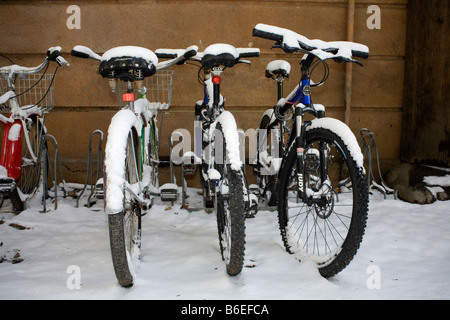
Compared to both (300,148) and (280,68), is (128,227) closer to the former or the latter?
(300,148)

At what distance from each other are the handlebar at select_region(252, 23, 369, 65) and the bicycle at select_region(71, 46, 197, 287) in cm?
48

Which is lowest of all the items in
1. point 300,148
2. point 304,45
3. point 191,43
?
point 300,148

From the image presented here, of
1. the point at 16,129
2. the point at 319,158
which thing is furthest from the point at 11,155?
the point at 319,158

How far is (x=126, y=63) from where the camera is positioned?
69.6 inches

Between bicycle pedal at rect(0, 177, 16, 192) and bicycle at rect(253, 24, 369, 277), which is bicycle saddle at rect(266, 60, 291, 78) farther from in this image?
bicycle pedal at rect(0, 177, 16, 192)

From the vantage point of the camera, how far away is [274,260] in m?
2.11

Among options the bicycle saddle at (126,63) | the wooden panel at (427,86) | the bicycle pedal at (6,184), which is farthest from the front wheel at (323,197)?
the bicycle pedal at (6,184)

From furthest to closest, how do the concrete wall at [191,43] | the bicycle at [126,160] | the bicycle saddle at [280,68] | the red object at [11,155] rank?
the concrete wall at [191,43] < the red object at [11,155] < the bicycle saddle at [280,68] < the bicycle at [126,160]

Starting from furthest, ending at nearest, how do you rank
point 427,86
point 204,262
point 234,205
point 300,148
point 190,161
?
1. point 427,86
2. point 190,161
3. point 204,262
4. point 300,148
5. point 234,205

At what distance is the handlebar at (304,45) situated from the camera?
1.82 m

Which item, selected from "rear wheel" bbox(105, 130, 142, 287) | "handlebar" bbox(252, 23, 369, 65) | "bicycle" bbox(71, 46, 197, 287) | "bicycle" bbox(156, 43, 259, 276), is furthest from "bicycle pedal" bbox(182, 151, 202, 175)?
"handlebar" bbox(252, 23, 369, 65)

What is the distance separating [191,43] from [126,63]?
89.2 inches

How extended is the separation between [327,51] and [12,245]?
2.45 metres

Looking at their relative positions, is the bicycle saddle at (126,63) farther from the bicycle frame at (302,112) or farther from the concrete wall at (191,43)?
the concrete wall at (191,43)
